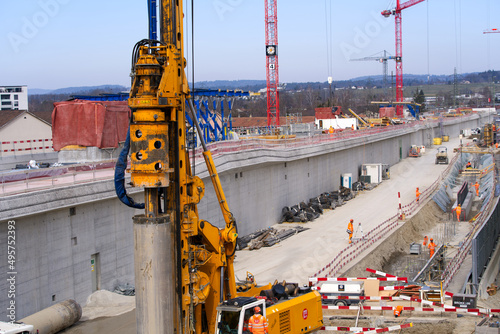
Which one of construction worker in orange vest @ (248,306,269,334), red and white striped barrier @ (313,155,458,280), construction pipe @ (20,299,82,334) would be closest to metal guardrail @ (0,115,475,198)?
construction pipe @ (20,299,82,334)

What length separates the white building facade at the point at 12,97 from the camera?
76975mm

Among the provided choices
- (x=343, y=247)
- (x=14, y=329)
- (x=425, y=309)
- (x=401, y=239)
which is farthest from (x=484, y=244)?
(x=14, y=329)

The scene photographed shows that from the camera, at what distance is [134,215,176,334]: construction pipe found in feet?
34.1

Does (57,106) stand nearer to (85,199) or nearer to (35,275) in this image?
(85,199)

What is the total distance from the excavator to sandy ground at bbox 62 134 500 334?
190 inches

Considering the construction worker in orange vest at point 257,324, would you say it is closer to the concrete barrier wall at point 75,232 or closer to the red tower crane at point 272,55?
the concrete barrier wall at point 75,232

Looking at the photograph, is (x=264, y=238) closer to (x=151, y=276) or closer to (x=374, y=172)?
(x=151, y=276)

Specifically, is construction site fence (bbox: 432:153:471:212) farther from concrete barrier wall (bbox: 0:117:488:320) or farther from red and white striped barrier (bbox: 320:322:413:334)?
red and white striped barrier (bbox: 320:322:413:334)

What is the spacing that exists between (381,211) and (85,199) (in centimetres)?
2420

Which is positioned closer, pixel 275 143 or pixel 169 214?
pixel 169 214

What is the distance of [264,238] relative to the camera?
29.8 meters

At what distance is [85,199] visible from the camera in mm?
18172

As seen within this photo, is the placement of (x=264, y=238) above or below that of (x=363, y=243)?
above

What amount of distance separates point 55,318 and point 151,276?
6239 mm
